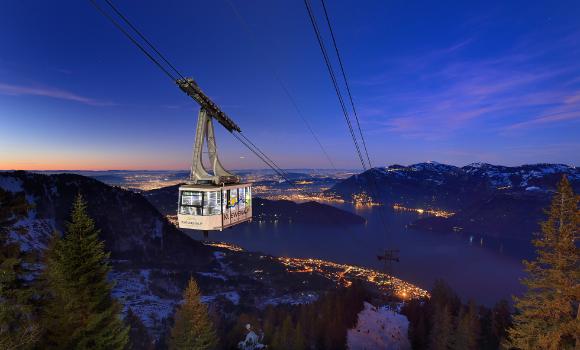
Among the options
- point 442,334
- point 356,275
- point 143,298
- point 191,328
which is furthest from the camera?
point 356,275

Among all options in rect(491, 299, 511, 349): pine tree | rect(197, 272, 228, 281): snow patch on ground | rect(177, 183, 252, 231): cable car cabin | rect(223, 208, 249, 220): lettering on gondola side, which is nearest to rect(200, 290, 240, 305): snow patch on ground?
rect(197, 272, 228, 281): snow patch on ground

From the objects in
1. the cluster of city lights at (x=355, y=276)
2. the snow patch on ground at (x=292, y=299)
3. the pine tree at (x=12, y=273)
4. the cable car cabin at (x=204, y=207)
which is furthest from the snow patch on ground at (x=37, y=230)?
the cable car cabin at (x=204, y=207)

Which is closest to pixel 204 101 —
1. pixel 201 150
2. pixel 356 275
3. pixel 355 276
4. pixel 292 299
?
pixel 201 150

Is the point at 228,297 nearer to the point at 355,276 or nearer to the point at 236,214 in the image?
the point at 355,276

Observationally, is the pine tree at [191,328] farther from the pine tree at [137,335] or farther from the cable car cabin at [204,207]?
the pine tree at [137,335]

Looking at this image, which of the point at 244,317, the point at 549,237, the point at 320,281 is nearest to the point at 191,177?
the point at 549,237

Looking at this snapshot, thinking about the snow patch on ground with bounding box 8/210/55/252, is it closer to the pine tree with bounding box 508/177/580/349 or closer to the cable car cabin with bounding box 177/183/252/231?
the cable car cabin with bounding box 177/183/252/231
